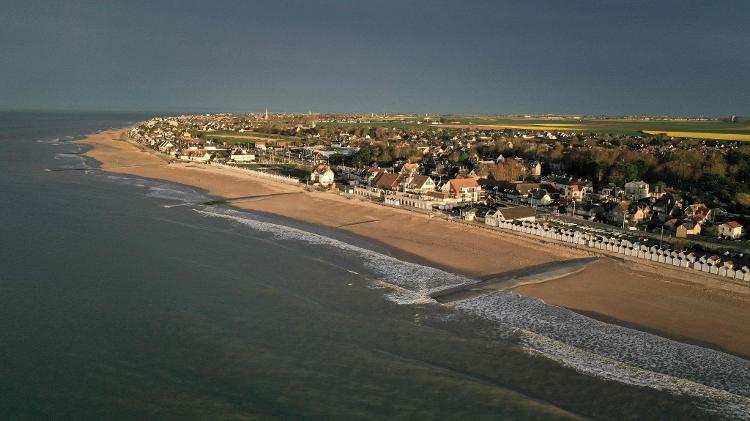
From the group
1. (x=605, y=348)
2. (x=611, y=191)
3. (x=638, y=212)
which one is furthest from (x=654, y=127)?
(x=605, y=348)

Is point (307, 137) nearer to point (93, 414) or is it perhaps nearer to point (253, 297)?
point (253, 297)

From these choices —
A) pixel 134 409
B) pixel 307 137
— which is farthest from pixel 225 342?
pixel 307 137

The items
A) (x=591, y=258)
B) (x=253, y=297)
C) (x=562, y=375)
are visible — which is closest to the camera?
(x=562, y=375)

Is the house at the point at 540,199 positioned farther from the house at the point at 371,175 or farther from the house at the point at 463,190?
the house at the point at 371,175

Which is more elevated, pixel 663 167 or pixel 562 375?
pixel 663 167

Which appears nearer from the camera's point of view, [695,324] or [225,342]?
[225,342]

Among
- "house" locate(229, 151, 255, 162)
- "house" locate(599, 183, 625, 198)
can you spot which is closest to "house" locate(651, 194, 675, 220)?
"house" locate(599, 183, 625, 198)

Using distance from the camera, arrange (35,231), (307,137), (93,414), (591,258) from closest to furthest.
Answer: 1. (93,414)
2. (591,258)
3. (35,231)
4. (307,137)
